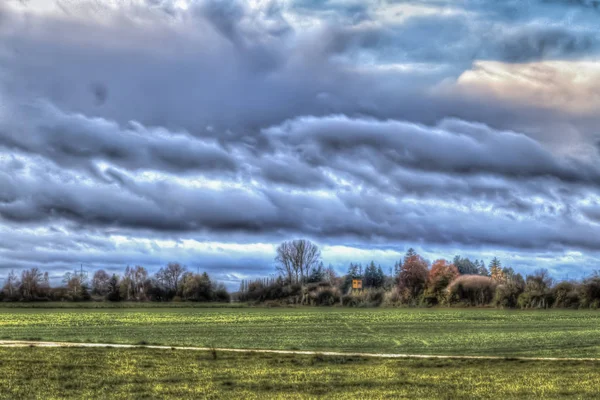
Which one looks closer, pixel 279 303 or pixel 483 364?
pixel 483 364

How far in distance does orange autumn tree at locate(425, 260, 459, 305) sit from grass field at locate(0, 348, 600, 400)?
299ft

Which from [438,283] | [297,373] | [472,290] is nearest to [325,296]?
[438,283]

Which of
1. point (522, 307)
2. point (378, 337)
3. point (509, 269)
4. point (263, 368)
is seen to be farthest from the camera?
point (509, 269)

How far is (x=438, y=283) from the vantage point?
124 meters

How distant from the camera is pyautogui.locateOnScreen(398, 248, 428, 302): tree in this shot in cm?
12723

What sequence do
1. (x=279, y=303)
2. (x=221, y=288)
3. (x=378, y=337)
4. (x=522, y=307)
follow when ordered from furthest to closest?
(x=221, y=288) → (x=279, y=303) → (x=522, y=307) → (x=378, y=337)

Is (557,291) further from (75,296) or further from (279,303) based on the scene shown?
(75,296)

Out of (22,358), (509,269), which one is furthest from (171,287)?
(22,358)

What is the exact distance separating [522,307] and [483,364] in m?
81.9

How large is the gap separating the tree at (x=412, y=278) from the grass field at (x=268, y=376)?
9576cm

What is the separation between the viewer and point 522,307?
4245 inches

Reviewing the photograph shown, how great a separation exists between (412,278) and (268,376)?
112154 mm

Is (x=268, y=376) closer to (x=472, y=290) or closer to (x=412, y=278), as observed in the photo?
(x=472, y=290)

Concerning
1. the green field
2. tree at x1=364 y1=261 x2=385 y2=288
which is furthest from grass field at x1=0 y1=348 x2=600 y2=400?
tree at x1=364 y1=261 x2=385 y2=288
